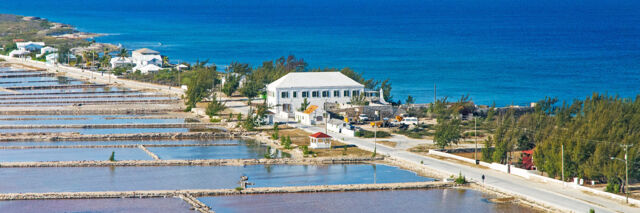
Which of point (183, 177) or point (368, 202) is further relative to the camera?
point (183, 177)

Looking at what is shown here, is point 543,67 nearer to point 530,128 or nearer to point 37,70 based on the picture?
point 37,70

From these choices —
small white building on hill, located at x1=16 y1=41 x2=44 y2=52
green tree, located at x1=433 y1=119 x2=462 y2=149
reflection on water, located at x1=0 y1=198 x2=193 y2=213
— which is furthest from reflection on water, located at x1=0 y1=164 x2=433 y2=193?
small white building on hill, located at x1=16 y1=41 x2=44 y2=52

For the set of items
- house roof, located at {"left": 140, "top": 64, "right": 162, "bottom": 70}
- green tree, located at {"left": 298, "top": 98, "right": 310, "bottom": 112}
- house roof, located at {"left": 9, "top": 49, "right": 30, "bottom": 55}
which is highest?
house roof, located at {"left": 9, "top": 49, "right": 30, "bottom": 55}

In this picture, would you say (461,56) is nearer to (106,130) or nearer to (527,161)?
(106,130)

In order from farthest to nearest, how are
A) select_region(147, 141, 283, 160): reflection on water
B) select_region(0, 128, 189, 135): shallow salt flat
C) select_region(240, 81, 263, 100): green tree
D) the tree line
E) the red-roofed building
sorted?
select_region(240, 81, 263, 100): green tree → select_region(0, 128, 189, 135): shallow salt flat → select_region(147, 141, 283, 160): reflection on water → the red-roofed building → the tree line

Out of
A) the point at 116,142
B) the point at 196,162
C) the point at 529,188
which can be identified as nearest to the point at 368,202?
the point at 529,188

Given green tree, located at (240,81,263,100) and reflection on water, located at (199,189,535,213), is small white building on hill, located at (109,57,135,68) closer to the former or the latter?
green tree, located at (240,81,263,100)

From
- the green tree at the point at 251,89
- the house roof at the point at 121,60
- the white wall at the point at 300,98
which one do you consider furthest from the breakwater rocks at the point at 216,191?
the house roof at the point at 121,60
